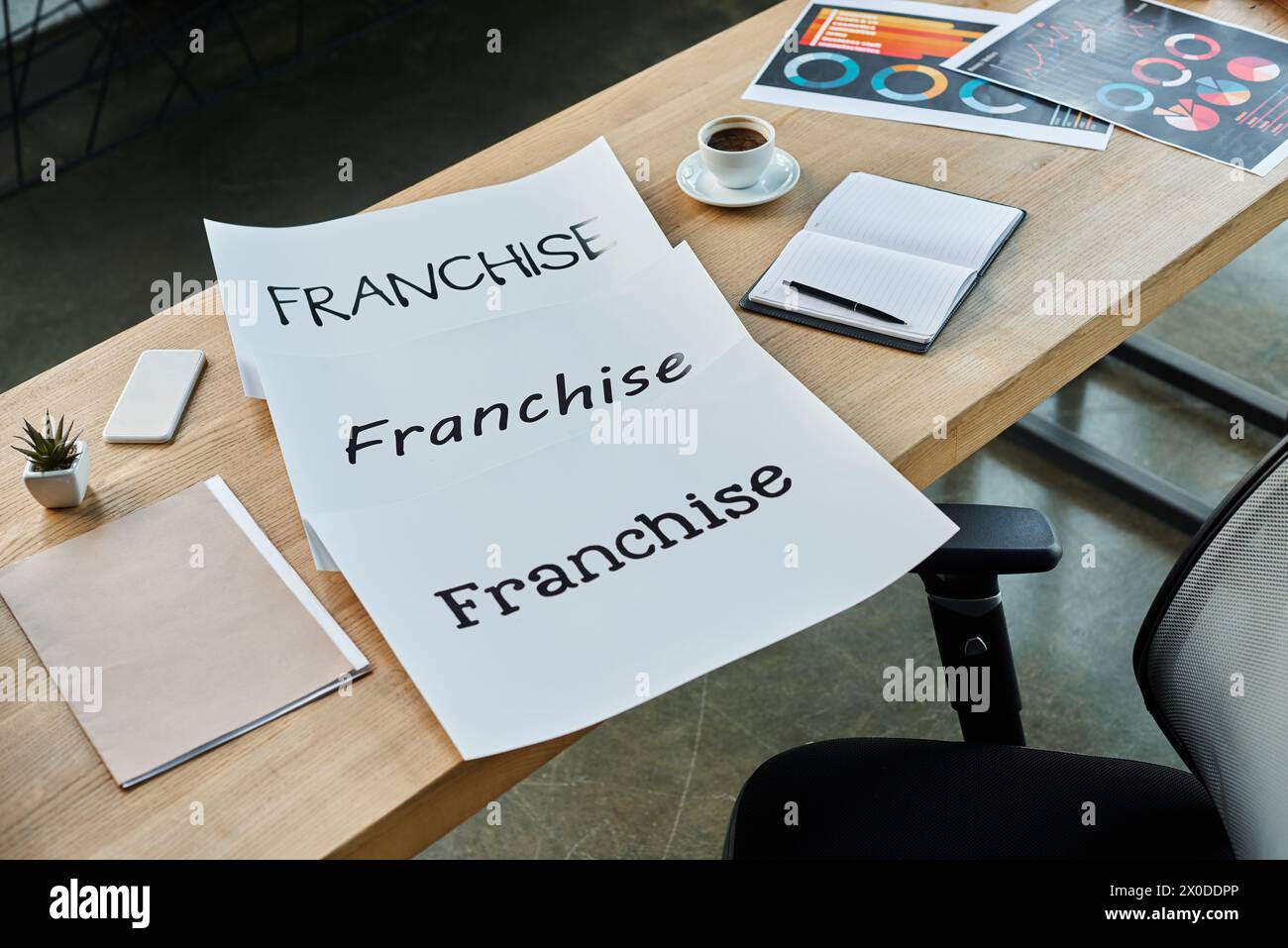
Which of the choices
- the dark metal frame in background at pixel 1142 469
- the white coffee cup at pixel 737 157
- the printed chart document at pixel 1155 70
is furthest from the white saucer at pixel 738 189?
the dark metal frame in background at pixel 1142 469

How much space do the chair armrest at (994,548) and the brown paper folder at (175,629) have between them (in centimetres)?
42

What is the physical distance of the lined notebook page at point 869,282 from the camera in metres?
0.92

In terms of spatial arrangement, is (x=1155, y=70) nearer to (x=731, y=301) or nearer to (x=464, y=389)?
(x=731, y=301)

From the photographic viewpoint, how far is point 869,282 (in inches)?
37.2

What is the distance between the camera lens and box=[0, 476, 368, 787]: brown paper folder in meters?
0.71

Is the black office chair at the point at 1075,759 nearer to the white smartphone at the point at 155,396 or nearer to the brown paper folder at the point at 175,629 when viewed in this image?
Result: the brown paper folder at the point at 175,629

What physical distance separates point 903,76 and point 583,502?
65cm

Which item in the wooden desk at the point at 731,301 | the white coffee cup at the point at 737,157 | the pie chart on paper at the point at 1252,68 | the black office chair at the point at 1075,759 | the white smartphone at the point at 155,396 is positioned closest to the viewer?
the wooden desk at the point at 731,301

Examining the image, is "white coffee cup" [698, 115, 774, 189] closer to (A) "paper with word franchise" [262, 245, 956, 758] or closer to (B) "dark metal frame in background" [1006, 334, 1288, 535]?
(A) "paper with word franchise" [262, 245, 956, 758]

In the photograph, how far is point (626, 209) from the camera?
3.43 feet
